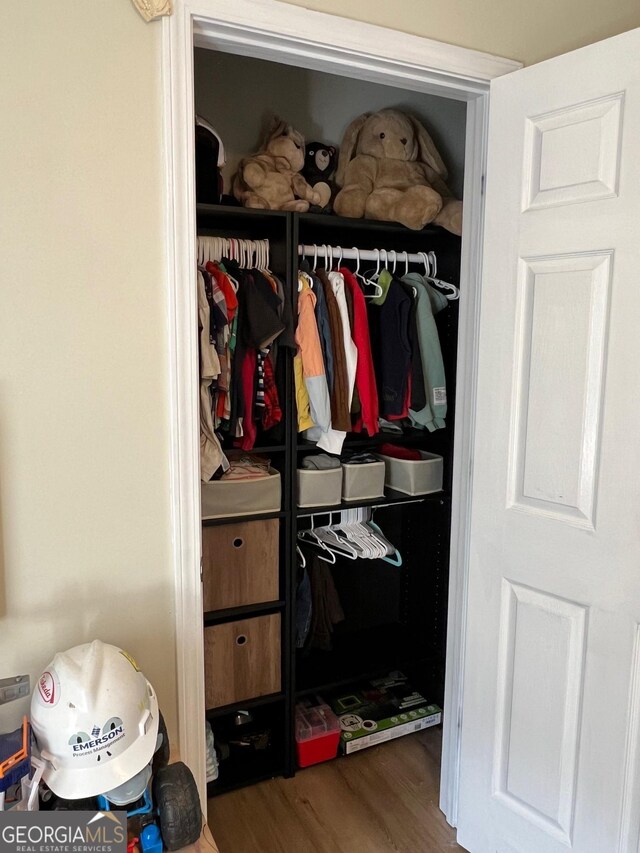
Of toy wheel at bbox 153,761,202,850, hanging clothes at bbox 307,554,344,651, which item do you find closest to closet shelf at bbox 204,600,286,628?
hanging clothes at bbox 307,554,344,651

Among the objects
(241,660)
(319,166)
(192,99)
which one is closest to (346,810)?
(241,660)

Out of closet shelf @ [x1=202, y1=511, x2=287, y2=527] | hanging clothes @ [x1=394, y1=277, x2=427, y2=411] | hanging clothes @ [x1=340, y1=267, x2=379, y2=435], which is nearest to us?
closet shelf @ [x1=202, y1=511, x2=287, y2=527]

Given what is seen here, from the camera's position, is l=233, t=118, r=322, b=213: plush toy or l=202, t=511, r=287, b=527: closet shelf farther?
l=233, t=118, r=322, b=213: plush toy

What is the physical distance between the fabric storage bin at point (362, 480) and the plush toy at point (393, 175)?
2.92 ft

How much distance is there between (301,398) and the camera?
2240 mm

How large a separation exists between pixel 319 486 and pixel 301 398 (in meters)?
0.33

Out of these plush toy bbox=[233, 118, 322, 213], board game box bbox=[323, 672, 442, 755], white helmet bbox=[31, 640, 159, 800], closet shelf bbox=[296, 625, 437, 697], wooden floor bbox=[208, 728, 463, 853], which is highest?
plush toy bbox=[233, 118, 322, 213]

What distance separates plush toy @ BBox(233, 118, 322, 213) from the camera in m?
2.26

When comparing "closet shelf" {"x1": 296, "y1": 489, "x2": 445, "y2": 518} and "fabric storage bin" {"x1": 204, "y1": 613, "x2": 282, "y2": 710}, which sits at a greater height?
"closet shelf" {"x1": 296, "y1": 489, "x2": 445, "y2": 518}

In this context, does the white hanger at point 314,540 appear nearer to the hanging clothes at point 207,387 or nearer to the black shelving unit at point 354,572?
the black shelving unit at point 354,572

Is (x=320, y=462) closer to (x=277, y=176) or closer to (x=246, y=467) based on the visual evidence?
(x=246, y=467)

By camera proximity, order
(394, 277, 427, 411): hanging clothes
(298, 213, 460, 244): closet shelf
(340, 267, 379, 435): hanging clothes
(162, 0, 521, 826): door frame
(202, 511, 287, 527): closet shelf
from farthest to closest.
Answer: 1. (394, 277, 427, 411): hanging clothes
2. (340, 267, 379, 435): hanging clothes
3. (298, 213, 460, 244): closet shelf
4. (202, 511, 287, 527): closet shelf
5. (162, 0, 521, 826): door frame

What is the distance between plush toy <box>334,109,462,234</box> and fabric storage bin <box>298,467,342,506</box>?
37.0 inches

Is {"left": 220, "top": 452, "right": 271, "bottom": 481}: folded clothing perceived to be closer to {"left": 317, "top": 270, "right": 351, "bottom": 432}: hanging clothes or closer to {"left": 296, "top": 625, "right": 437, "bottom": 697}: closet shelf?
{"left": 317, "top": 270, "right": 351, "bottom": 432}: hanging clothes
